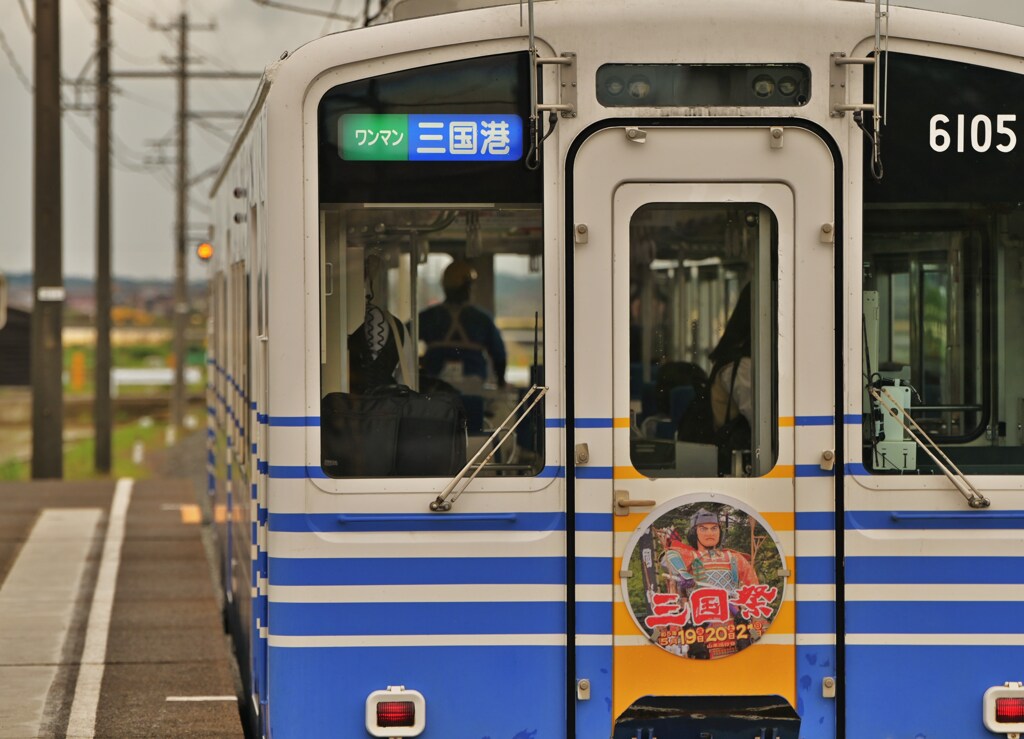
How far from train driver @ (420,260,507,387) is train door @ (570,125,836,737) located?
784mm

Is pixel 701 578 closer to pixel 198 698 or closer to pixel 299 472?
pixel 299 472

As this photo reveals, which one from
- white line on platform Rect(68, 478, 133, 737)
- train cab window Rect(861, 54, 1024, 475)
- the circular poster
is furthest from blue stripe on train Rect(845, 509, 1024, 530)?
white line on platform Rect(68, 478, 133, 737)

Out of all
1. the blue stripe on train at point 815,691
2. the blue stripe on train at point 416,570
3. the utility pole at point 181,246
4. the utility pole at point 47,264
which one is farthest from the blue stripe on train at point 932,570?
the utility pole at point 181,246

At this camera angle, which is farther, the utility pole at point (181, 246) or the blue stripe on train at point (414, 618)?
the utility pole at point (181, 246)

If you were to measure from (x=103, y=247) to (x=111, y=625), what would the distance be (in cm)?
1646

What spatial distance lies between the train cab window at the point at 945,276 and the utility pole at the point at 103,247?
65.3 ft

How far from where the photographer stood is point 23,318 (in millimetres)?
41594

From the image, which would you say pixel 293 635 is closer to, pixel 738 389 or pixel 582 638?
pixel 582 638

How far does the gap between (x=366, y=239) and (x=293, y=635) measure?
3.94ft

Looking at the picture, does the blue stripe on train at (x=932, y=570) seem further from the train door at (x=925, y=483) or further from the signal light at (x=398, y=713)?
the signal light at (x=398, y=713)

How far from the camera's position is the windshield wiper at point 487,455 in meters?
5.04

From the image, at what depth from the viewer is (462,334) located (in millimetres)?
6109

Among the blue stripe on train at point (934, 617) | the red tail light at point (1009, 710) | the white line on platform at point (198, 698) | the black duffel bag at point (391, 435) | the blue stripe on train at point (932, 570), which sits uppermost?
the black duffel bag at point (391, 435)

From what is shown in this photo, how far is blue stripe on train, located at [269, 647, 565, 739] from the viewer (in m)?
5.04
